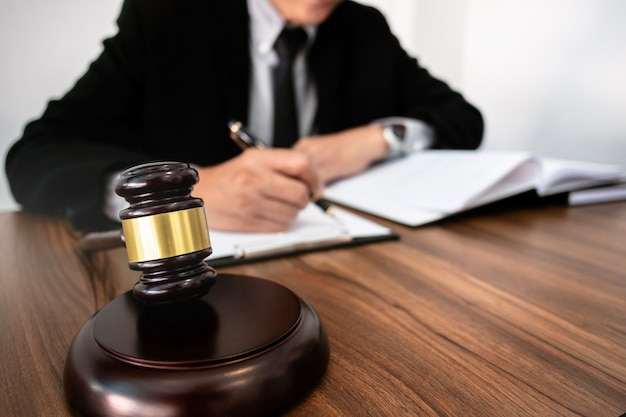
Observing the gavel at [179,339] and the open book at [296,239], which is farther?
the open book at [296,239]

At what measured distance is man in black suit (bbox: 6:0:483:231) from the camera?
0.62 meters

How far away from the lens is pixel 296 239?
0.51 metres

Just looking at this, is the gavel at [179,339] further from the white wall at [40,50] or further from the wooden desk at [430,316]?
the white wall at [40,50]

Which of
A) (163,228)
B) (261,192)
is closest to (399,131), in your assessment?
(261,192)

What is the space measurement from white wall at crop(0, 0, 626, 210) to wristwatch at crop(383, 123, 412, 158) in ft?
1.39

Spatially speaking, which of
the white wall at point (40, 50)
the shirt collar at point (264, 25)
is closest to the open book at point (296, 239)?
the white wall at point (40, 50)

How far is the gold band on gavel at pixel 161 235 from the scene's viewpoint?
0.23 meters

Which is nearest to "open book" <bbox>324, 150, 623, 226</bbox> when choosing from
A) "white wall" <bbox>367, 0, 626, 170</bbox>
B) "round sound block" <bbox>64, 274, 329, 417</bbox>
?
"white wall" <bbox>367, 0, 626, 170</bbox>

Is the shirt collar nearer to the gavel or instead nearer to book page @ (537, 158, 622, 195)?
book page @ (537, 158, 622, 195)

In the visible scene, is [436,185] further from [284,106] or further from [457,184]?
[284,106]

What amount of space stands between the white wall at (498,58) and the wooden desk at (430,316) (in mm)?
288

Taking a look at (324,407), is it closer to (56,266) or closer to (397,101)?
(56,266)

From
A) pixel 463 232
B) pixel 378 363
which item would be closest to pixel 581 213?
pixel 463 232

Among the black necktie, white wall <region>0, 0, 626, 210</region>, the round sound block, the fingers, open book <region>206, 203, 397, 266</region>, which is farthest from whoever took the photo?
the black necktie
